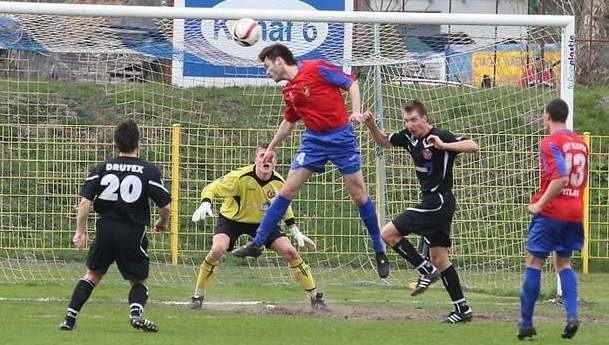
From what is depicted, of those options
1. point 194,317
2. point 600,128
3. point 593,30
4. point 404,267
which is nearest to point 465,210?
point 404,267

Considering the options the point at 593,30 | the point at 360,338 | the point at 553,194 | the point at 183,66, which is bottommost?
the point at 360,338

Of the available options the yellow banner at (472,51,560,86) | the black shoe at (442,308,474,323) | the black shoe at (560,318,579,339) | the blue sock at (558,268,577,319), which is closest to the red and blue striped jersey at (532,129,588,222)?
the blue sock at (558,268,577,319)

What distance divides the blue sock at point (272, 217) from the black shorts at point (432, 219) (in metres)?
1.14

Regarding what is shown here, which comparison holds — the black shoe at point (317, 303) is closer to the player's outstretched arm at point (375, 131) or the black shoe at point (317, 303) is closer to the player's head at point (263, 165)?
the player's head at point (263, 165)

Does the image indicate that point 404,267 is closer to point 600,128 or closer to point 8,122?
point 8,122

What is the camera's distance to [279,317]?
1281cm

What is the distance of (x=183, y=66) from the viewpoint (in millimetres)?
16359

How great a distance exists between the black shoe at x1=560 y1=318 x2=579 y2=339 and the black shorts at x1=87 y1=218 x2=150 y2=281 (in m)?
3.63

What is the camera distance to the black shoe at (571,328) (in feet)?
36.5

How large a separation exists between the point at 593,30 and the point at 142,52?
1586 cm

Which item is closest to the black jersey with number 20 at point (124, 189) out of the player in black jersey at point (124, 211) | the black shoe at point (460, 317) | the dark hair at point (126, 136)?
the player in black jersey at point (124, 211)

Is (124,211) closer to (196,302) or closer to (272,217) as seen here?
(272,217)

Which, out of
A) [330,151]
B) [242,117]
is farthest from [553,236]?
[242,117]

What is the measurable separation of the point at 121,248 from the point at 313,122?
2.41 metres
